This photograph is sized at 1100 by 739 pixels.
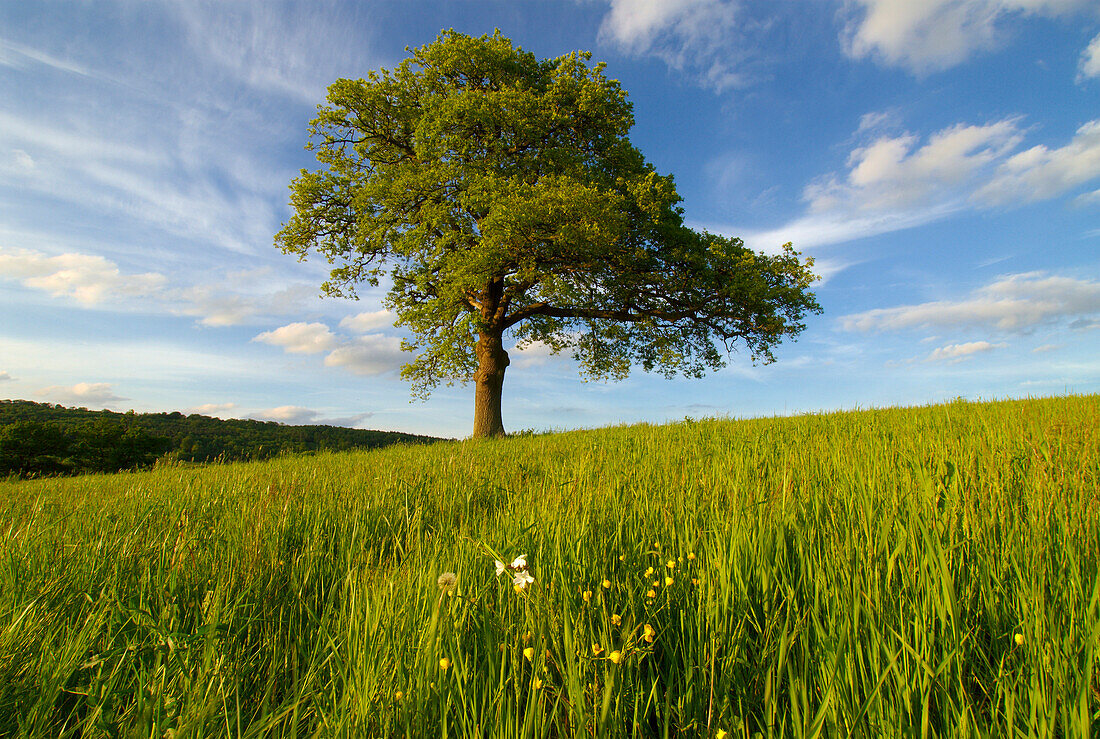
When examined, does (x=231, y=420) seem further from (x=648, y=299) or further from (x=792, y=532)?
(x=792, y=532)

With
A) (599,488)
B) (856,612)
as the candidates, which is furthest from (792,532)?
(599,488)

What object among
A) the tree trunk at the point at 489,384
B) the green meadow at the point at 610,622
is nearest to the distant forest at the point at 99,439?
the tree trunk at the point at 489,384

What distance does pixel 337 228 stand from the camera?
19344 millimetres

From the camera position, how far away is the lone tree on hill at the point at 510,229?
15992mm

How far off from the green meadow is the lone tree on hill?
1243 cm

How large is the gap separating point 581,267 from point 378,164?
30.5 feet

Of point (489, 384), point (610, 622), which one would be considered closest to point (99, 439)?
point (489, 384)

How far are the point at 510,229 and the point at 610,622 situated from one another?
13.4 metres

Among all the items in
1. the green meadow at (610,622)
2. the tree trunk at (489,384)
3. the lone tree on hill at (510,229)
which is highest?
the lone tree on hill at (510,229)

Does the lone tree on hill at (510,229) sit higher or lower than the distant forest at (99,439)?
higher

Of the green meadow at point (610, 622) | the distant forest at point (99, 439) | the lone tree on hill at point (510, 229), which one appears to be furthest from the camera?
the distant forest at point (99, 439)

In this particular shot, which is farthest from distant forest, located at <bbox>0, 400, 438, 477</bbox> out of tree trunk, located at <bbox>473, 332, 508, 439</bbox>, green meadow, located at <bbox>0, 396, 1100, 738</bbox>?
green meadow, located at <bbox>0, 396, 1100, 738</bbox>

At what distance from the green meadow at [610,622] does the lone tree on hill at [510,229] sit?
12.4 m

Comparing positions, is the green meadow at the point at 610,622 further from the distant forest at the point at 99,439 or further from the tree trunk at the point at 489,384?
the distant forest at the point at 99,439
